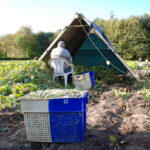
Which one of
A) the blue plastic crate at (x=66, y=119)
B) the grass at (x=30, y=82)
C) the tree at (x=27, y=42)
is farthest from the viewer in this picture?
the tree at (x=27, y=42)

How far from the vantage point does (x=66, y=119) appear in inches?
87.4

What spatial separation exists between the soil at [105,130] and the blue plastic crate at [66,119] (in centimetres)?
10

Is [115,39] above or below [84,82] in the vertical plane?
above

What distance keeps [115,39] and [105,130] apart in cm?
1623

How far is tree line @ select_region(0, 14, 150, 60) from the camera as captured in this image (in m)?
17.0

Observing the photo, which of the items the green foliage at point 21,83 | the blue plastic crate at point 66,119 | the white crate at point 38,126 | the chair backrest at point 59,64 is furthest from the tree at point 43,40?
the blue plastic crate at point 66,119

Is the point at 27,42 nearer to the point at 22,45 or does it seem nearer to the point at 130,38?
the point at 22,45

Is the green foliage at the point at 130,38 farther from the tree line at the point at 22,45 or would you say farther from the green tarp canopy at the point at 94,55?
the green tarp canopy at the point at 94,55

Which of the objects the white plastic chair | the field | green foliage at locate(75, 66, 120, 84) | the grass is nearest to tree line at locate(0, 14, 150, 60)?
the grass

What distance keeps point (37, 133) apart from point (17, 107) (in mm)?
1468

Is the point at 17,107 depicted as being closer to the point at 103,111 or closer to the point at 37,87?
the point at 37,87

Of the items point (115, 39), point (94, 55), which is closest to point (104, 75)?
point (94, 55)

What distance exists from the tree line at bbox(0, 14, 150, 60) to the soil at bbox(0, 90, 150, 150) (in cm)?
1416

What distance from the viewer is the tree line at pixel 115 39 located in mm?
17000
